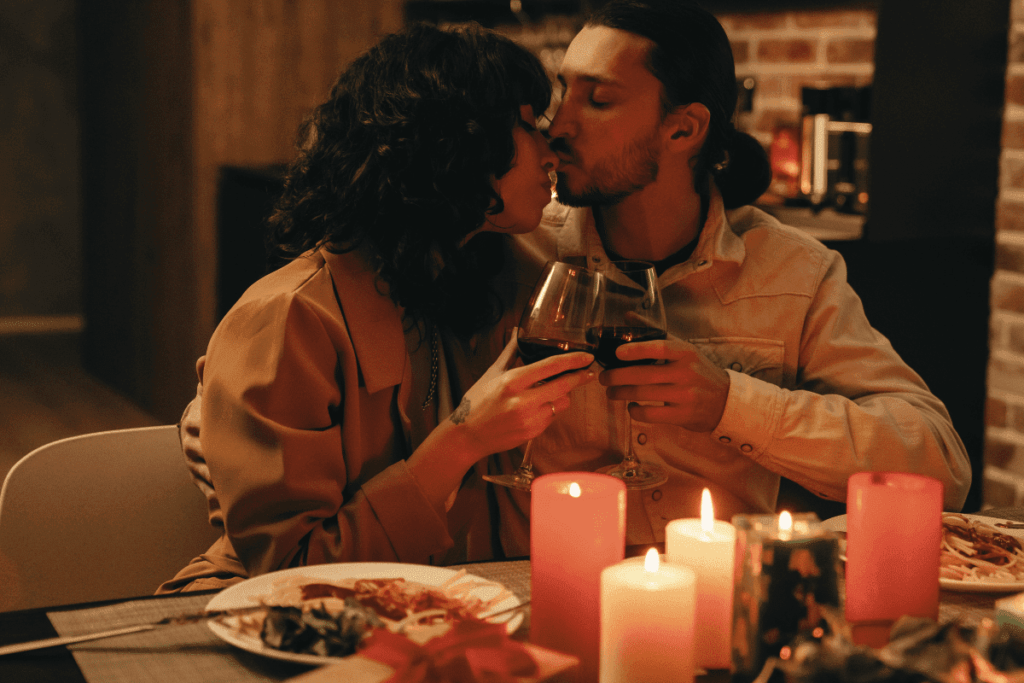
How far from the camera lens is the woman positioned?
123cm

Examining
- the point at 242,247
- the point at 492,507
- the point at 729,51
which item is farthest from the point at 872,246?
the point at 242,247

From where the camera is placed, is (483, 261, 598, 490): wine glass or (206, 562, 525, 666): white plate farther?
(483, 261, 598, 490): wine glass

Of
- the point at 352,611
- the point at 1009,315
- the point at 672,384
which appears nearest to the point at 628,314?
the point at 672,384

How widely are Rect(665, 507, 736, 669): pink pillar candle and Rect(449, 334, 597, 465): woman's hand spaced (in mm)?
331

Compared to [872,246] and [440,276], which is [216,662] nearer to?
[440,276]

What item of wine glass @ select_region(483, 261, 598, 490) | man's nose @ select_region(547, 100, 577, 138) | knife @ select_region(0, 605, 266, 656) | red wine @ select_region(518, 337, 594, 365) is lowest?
knife @ select_region(0, 605, 266, 656)

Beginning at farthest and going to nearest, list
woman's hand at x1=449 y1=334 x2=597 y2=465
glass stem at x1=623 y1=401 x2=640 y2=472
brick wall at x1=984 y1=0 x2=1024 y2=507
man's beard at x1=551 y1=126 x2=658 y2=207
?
brick wall at x1=984 y1=0 x2=1024 y2=507 < man's beard at x1=551 y1=126 x2=658 y2=207 < glass stem at x1=623 y1=401 x2=640 y2=472 < woman's hand at x1=449 y1=334 x2=597 y2=465

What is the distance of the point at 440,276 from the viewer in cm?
142

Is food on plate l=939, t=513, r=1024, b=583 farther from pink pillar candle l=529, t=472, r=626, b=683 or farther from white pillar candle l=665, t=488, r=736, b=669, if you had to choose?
pink pillar candle l=529, t=472, r=626, b=683

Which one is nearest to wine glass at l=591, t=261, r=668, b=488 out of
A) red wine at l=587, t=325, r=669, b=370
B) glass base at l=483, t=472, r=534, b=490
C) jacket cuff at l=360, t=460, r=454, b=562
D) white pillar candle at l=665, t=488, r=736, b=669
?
red wine at l=587, t=325, r=669, b=370

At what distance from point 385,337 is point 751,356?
0.57 meters

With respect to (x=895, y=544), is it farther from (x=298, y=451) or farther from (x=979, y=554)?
(x=298, y=451)

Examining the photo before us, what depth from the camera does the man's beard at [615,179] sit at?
67.3 inches

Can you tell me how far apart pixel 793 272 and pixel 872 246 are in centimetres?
91
